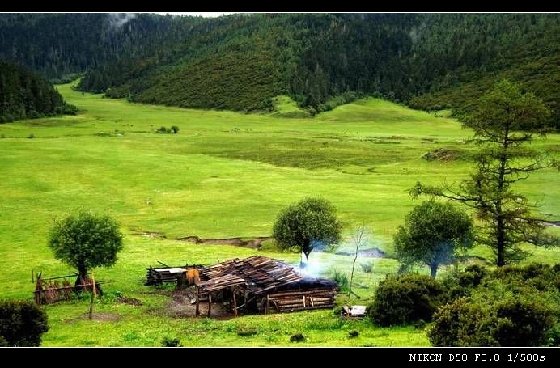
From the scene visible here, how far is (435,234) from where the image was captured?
153 ft

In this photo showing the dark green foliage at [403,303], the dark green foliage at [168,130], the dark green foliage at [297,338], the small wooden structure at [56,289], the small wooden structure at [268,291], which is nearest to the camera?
the dark green foliage at [297,338]

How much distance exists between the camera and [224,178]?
336ft

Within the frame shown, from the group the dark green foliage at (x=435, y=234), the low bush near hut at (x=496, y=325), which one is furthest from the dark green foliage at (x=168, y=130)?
the low bush near hut at (x=496, y=325)

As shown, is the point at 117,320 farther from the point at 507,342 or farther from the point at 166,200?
the point at 166,200

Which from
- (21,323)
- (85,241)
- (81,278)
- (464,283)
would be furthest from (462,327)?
(81,278)

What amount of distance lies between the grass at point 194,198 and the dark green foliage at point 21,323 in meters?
1.55

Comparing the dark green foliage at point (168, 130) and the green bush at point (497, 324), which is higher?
the dark green foliage at point (168, 130)

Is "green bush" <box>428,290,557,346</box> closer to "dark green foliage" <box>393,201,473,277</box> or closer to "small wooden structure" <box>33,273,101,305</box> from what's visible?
"dark green foliage" <box>393,201,473,277</box>

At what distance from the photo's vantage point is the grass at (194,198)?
127ft

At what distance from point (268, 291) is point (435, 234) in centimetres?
1341

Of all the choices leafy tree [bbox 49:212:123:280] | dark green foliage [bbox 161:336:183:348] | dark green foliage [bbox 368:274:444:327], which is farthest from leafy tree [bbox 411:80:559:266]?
leafy tree [bbox 49:212:123:280]

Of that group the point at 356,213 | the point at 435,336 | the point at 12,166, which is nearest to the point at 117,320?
the point at 435,336

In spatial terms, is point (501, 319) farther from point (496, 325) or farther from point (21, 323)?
point (21, 323)

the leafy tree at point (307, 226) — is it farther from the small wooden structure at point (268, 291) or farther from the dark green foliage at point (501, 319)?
the dark green foliage at point (501, 319)
